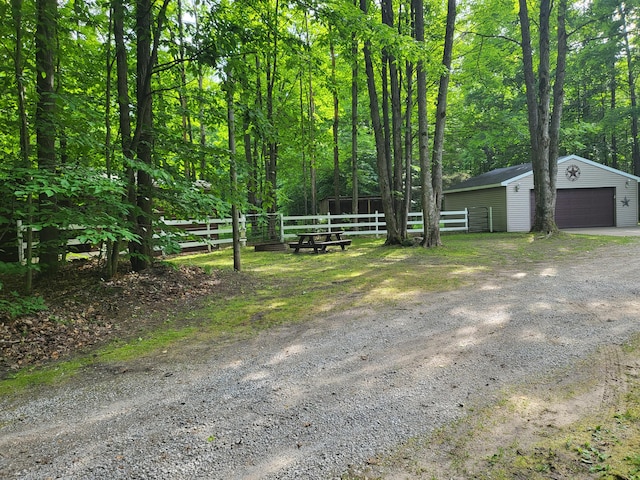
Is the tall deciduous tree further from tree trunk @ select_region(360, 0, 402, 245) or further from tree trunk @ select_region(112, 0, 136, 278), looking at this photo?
tree trunk @ select_region(112, 0, 136, 278)

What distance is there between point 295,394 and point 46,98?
490cm

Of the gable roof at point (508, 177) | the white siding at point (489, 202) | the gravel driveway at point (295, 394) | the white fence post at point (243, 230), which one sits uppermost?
the gable roof at point (508, 177)

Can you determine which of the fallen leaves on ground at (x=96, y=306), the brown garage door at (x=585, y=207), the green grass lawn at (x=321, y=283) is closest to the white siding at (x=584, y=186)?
the brown garage door at (x=585, y=207)

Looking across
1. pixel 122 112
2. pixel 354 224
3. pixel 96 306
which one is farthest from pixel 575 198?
pixel 96 306

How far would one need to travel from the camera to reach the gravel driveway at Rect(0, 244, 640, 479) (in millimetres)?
2146

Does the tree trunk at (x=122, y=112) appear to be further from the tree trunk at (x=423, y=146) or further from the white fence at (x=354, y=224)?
the white fence at (x=354, y=224)

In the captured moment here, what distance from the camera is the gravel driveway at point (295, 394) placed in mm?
2146

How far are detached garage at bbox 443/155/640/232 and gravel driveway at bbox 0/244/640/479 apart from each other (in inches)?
615

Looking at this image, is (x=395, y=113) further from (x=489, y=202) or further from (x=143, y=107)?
(x=143, y=107)

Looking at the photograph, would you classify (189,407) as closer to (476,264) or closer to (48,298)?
(48,298)

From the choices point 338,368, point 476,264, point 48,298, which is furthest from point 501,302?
point 48,298

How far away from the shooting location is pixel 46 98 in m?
5.15

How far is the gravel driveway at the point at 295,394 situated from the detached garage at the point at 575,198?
51.2ft

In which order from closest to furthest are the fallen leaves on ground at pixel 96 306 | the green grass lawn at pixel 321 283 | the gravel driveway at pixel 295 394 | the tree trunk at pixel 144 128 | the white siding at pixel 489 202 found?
the gravel driveway at pixel 295 394
the fallen leaves on ground at pixel 96 306
the green grass lawn at pixel 321 283
the tree trunk at pixel 144 128
the white siding at pixel 489 202
